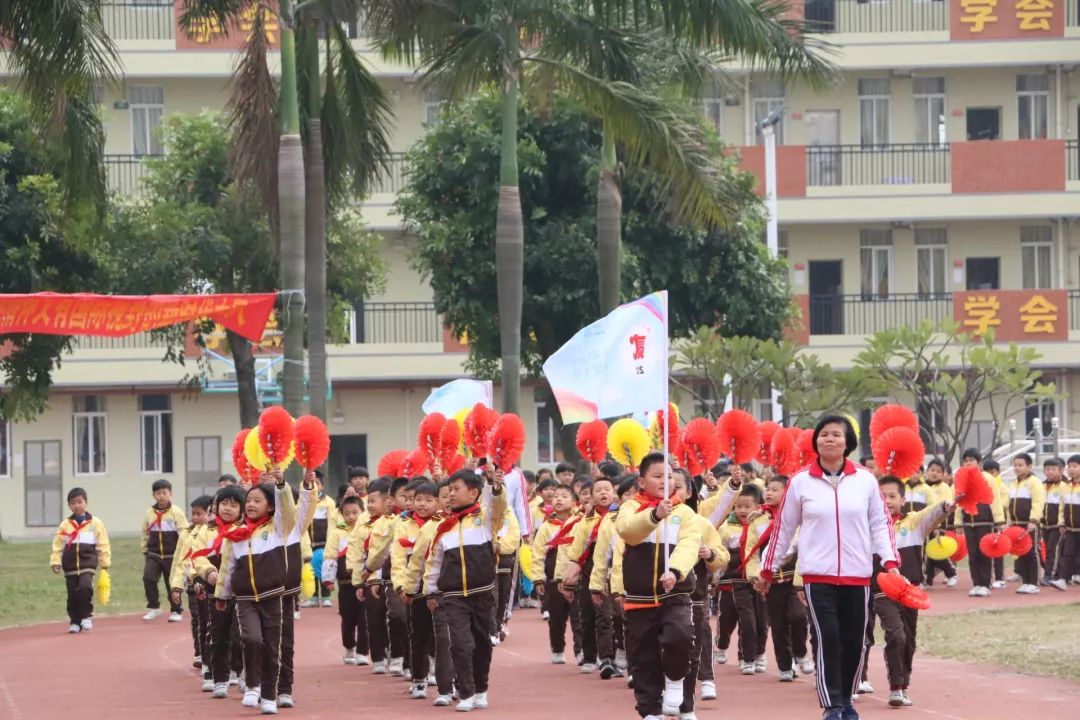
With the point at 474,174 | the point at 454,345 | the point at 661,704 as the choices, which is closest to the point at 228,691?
the point at 661,704

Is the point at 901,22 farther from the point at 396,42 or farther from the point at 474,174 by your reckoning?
the point at 396,42

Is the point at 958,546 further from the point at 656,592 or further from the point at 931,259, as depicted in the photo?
the point at 931,259

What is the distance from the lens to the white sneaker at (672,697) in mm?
11398

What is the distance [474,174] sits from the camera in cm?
2883

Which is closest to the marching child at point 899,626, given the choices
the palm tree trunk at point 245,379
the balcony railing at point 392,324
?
the palm tree trunk at point 245,379

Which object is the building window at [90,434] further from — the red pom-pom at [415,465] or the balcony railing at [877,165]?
the red pom-pom at [415,465]

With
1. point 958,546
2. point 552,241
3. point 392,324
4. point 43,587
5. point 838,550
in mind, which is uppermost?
point 552,241

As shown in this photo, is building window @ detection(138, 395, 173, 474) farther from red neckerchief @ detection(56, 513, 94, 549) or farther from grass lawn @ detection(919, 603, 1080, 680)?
grass lawn @ detection(919, 603, 1080, 680)

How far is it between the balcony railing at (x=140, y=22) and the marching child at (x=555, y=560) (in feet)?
80.3

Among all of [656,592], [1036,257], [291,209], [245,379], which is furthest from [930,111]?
[656,592]

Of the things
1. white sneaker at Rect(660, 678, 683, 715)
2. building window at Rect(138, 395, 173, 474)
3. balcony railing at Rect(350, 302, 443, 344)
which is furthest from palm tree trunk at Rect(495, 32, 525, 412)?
building window at Rect(138, 395, 173, 474)

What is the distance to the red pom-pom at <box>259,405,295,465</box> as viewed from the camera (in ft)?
42.9

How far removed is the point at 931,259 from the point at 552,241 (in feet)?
48.1

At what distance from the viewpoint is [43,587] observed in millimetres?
27531
